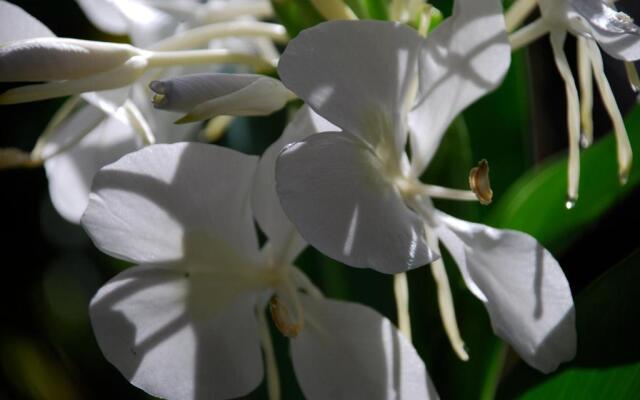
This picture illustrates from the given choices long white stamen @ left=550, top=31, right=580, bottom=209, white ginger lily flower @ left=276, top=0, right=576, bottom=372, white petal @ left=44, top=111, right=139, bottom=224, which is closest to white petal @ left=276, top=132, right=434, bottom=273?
white ginger lily flower @ left=276, top=0, right=576, bottom=372

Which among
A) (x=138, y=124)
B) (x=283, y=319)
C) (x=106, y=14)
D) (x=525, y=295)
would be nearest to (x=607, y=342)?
(x=525, y=295)

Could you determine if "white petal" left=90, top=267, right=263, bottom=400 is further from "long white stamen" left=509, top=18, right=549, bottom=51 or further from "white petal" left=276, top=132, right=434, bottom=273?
"long white stamen" left=509, top=18, right=549, bottom=51

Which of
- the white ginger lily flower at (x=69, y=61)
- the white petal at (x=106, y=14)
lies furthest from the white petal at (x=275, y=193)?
the white petal at (x=106, y=14)

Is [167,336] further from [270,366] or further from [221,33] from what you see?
[221,33]

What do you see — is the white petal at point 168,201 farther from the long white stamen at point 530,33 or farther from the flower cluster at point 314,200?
the long white stamen at point 530,33

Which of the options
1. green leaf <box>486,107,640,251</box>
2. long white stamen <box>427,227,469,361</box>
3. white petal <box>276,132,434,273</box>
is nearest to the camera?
white petal <box>276,132,434,273</box>

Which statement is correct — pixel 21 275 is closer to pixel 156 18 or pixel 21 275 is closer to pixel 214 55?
pixel 156 18

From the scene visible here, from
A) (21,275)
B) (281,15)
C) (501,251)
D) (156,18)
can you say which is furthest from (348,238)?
(21,275)
